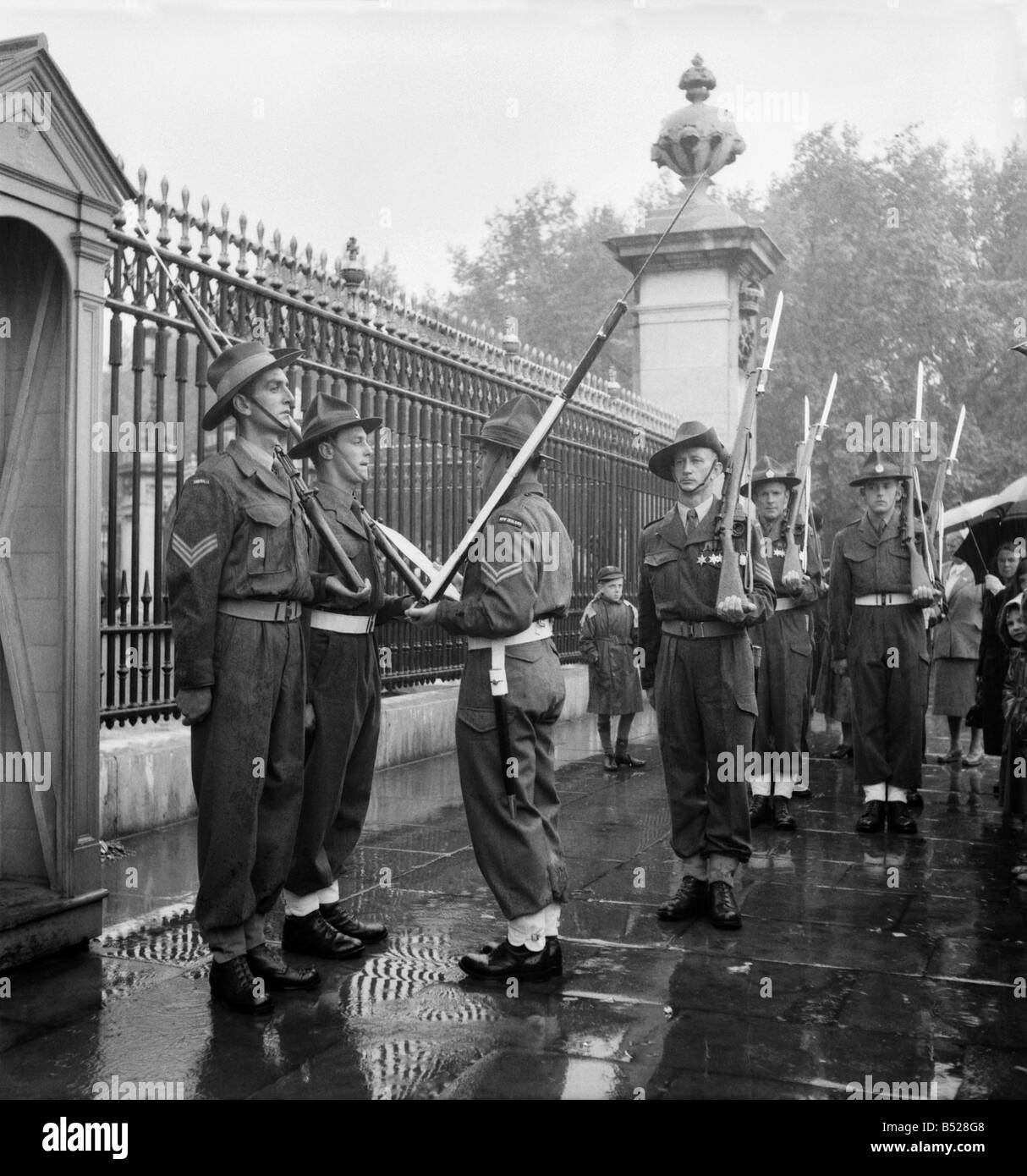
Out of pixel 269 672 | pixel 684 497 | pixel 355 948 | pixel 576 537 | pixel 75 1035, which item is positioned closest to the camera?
→ pixel 75 1035

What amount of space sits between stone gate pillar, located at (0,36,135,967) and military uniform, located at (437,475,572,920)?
4.82 feet

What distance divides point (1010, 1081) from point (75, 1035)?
2.79m

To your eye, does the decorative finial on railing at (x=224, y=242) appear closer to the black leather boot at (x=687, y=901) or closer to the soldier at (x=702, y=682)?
the soldier at (x=702, y=682)

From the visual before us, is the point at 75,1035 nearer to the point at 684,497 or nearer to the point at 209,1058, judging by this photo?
the point at 209,1058

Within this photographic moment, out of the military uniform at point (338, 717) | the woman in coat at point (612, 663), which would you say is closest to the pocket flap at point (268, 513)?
the military uniform at point (338, 717)

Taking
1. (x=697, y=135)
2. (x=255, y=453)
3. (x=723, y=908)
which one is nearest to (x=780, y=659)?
(x=723, y=908)

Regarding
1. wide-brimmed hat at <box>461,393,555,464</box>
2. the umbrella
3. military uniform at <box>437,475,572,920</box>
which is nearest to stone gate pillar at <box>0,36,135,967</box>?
military uniform at <box>437,475,572,920</box>

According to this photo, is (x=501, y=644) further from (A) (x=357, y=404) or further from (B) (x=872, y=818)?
(A) (x=357, y=404)

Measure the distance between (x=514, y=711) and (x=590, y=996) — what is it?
1.02m

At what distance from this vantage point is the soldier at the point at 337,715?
4.95m

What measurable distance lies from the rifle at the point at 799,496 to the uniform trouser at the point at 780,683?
0.31 meters

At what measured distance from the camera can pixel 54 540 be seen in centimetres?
502

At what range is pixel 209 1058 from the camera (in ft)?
12.6

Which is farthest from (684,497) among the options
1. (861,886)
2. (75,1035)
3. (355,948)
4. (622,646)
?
(622,646)
